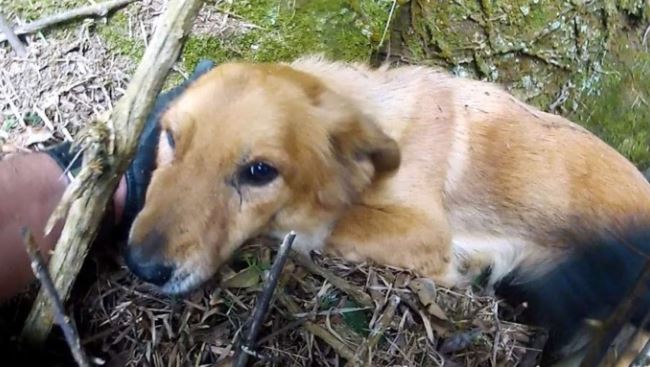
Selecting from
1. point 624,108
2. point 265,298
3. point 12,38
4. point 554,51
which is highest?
point 265,298

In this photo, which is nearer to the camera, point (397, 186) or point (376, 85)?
point (397, 186)

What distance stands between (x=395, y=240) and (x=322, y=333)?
0.62 meters

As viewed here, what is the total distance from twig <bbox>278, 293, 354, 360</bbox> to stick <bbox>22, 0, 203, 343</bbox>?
0.65 meters

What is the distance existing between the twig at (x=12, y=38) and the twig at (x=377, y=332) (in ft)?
5.75

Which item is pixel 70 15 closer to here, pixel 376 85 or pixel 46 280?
pixel 376 85

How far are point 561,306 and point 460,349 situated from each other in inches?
14.3

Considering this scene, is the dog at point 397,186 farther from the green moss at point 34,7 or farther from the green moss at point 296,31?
the green moss at point 34,7

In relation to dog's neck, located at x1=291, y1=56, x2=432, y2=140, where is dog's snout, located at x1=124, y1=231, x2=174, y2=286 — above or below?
below

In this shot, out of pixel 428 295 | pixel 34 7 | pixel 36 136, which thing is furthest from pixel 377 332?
pixel 34 7

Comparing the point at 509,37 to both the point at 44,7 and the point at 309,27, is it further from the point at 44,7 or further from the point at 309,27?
the point at 44,7

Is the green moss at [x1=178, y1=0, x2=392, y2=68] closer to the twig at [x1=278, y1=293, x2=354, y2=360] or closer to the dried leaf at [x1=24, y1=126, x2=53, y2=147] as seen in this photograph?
the dried leaf at [x1=24, y1=126, x2=53, y2=147]

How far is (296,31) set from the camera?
10.5 ft

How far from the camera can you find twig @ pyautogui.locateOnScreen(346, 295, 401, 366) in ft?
6.38

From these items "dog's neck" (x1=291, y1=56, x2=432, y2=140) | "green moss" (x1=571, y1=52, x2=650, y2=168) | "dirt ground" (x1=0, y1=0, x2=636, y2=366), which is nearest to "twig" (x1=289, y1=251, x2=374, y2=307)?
"dirt ground" (x1=0, y1=0, x2=636, y2=366)
